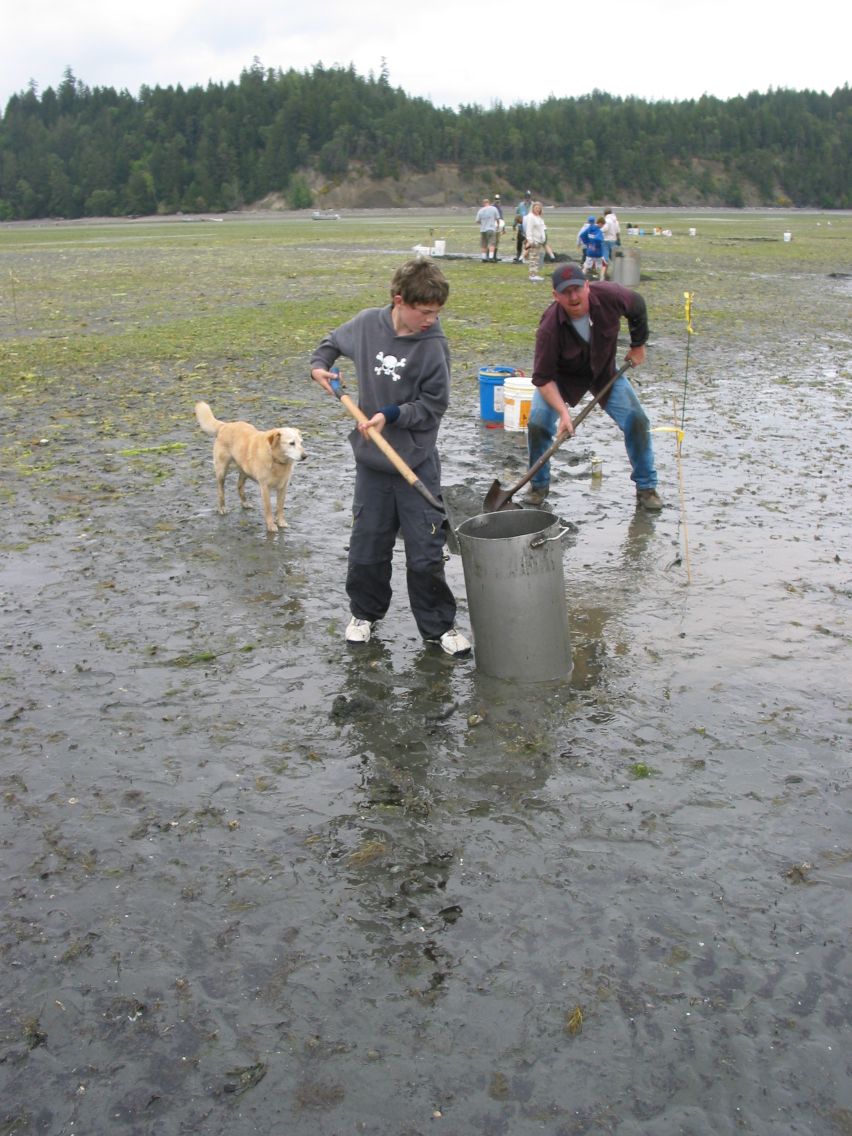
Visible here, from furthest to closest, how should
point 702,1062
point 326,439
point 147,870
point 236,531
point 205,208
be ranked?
point 205,208 → point 326,439 → point 236,531 → point 147,870 → point 702,1062

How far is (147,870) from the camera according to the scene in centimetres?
394

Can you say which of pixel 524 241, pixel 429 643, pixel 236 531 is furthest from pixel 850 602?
pixel 524 241

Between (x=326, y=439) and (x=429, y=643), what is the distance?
5.08 metres

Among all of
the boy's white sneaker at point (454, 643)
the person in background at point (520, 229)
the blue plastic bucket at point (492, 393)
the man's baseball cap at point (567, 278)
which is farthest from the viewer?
the person in background at point (520, 229)

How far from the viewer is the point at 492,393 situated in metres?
10.7

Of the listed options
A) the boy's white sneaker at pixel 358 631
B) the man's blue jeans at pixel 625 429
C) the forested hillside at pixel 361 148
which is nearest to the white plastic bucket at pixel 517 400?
the man's blue jeans at pixel 625 429

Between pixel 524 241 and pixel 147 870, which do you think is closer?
pixel 147 870

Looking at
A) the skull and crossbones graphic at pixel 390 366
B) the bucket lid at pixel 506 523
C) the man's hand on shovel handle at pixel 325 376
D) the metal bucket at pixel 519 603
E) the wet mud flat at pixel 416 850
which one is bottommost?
the wet mud flat at pixel 416 850

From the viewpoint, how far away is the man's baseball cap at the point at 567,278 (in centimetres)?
719

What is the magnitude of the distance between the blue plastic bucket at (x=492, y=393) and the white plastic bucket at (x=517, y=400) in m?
0.21

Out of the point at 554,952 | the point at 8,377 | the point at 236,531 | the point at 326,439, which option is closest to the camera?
the point at 554,952

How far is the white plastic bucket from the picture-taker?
401 inches

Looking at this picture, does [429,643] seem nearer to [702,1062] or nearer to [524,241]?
[702,1062]

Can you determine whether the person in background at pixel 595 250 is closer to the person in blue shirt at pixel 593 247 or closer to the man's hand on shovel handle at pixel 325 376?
the person in blue shirt at pixel 593 247
